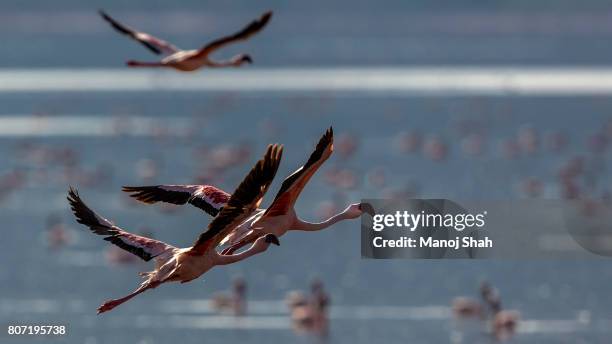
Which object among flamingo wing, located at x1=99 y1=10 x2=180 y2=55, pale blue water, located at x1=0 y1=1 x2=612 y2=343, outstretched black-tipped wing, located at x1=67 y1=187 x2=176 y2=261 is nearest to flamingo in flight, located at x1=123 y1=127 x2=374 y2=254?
outstretched black-tipped wing, located at x1=67 y1=187 x2=176 y2=261

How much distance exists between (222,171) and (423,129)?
5771mm

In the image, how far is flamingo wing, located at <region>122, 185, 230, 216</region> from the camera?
6457mm

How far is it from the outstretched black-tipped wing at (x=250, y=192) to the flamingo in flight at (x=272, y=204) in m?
0.04

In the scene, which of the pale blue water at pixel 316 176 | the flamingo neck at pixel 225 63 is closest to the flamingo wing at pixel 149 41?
the flamingo neck at pixel 225 63

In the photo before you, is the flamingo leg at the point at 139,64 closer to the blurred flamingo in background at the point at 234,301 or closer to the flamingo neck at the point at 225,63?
the flamingo neck at the point at 225,63

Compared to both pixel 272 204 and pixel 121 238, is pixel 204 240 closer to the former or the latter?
pixel 272 204

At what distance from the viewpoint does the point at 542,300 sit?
434 inches

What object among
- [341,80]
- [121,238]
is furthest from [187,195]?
[341,80]

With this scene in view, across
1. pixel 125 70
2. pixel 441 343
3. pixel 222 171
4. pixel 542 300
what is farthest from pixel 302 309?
pixel 125 70

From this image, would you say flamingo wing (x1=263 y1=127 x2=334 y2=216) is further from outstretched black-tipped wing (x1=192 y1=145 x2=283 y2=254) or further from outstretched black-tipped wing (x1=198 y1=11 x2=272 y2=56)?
outstretched black-tipped wing (x1=198 y1=11 x2=272 y2=56)

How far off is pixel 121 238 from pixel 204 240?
0.52 m

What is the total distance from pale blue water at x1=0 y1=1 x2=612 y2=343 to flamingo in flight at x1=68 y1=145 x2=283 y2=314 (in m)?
3.10

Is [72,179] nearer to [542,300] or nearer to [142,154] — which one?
[142,154]

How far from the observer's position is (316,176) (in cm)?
1606
